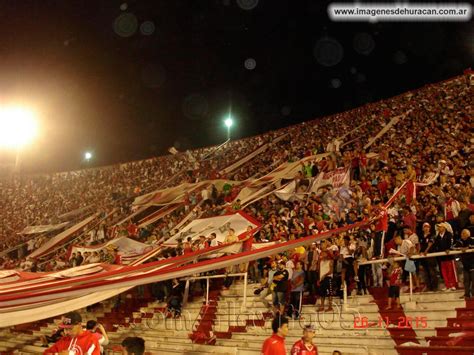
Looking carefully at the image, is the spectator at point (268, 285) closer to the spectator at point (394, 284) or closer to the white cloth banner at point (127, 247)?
the spectator at point (394, 284)

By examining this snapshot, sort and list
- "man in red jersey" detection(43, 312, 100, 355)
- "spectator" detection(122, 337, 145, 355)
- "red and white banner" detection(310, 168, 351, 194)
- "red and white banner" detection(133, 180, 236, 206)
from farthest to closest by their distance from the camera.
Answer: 1. "red and white banner" detection(133, 180, 236, 206)
2. "red and white banner" detection(310, 168, 351, 194)
3. "man in red jersey" detection(43, 312, 100, 355)
4. "spectator" detection(122, 337, 145, 355)

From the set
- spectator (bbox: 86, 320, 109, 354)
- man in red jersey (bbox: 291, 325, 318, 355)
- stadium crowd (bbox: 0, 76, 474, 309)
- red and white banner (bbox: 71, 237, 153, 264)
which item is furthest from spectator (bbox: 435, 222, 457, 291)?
red and white banner (bbox: 71, 237, 153, 264)

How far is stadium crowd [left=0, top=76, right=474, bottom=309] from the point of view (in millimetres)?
12703

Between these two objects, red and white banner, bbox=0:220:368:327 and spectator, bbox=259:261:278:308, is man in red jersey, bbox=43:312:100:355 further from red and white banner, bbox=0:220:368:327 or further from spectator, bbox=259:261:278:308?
spectator, bbox=259:261:278:308

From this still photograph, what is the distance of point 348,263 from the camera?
12828 mm

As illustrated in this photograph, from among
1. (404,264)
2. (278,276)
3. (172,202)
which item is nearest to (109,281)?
(278,276)

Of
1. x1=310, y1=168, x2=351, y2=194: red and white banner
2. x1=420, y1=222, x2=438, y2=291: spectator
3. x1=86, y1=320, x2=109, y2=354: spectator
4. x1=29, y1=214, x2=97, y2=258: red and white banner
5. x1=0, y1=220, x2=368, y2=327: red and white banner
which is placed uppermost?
x1=310, y1=168, x2=351, y2=194: red and white banner

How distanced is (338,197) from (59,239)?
13179mm

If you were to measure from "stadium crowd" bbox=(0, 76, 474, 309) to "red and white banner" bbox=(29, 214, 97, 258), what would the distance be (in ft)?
3.39

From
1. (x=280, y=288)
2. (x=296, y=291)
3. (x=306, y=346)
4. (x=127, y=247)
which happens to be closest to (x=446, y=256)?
(x=296, y=291)

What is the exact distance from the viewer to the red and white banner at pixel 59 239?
2376 centimetres

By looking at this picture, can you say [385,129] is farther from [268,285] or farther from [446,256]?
[446,256]

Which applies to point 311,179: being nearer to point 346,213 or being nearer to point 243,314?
point 346,213

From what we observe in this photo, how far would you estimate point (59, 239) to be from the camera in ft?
81.0
